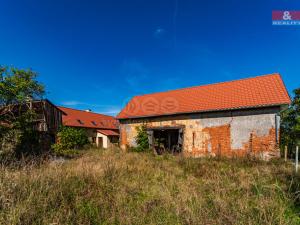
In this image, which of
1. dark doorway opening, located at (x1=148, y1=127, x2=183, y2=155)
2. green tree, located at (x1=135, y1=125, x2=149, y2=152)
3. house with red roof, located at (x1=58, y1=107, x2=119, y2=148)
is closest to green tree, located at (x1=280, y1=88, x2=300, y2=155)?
dark doorway opening, located at (x1=148, y1=127, x2=183, y2=155)

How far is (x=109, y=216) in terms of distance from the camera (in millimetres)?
3453

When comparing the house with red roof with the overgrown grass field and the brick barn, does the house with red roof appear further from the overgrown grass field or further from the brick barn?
the overgrown grass field

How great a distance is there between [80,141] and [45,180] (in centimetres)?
1535

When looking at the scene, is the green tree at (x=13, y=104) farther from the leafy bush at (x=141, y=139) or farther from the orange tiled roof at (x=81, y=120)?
the orange tiled roof at (x=81, y=120)

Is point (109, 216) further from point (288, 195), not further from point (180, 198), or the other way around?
point (288, 195)

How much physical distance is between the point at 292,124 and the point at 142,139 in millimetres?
18942

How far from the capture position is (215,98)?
1404cm

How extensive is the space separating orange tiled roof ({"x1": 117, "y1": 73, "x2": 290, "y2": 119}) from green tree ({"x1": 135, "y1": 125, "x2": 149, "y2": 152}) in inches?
50.5

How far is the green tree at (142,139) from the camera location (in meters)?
15.4

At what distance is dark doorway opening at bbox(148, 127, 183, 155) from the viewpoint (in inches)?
571

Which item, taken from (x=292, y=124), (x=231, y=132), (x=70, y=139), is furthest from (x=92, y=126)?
(x=292, y=124)

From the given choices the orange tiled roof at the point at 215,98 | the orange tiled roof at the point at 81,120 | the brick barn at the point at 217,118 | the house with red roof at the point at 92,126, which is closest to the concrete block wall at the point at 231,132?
the brick barn at the point at 217,118

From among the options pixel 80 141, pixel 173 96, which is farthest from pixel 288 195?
pixel 80 141

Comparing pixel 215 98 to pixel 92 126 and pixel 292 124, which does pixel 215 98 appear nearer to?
pixel 292 124
